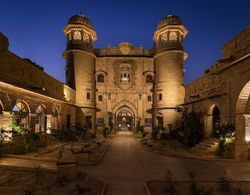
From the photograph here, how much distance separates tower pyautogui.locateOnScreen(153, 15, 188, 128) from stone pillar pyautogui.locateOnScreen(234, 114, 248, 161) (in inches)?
465

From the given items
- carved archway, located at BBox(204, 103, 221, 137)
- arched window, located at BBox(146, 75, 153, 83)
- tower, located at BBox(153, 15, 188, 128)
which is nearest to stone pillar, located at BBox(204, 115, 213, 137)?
carved archway, located at BBox(204, 103, 221, 137)

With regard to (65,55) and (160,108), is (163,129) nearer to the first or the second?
(160,108)

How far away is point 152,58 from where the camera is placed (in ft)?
89.1

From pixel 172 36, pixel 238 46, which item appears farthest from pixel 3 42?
pixel 172 36

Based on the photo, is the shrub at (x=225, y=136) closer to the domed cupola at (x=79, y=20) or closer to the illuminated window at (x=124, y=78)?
the illuminated window at (x=124, y=78)

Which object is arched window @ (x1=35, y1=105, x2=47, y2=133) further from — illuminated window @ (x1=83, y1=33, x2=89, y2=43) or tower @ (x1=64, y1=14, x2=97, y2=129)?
illuminated window @ (x1=83, y1=33, x2=89, y2=43)

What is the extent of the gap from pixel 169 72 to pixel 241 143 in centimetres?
1382

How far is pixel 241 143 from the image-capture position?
10820 mm

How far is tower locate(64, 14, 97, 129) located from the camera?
24125mm

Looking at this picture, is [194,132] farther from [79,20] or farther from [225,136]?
[79,20]

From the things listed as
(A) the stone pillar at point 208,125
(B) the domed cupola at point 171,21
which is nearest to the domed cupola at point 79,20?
(B) the domed cupola at point 171,21

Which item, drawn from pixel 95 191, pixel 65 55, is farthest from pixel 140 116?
pixel 95 191

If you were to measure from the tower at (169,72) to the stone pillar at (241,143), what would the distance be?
11798 millimetres

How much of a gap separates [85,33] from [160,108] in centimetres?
1250
